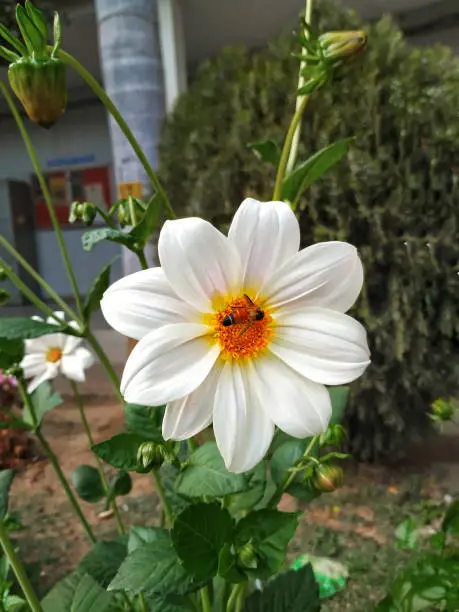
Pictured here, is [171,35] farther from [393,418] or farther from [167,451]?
[167,451]

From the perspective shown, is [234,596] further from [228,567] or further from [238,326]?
[238,326]

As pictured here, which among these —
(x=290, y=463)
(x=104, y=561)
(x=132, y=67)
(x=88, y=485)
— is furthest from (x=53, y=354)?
(x=132, y=67)

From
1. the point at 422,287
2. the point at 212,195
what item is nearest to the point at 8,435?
the point at 212,195

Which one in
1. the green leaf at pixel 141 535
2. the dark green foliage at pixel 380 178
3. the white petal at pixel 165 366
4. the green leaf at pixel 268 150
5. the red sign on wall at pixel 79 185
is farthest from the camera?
the red sign on wall at pixel 79 185

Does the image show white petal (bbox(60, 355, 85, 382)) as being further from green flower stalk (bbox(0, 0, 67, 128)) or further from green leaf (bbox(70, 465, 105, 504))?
green flower stalk (bbox(0, 0, 67, 128))

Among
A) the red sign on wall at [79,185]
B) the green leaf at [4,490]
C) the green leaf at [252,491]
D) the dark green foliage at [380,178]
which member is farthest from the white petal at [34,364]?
the red sign on wall at [79,185]

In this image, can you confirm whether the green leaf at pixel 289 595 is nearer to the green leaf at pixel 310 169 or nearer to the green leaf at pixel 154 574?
the green leaf at pixel 154 574

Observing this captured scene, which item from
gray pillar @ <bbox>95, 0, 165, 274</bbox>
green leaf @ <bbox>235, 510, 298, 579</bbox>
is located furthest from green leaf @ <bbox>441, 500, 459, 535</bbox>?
gray pillar @ <bbox>95, 0, 165, 274</bbox>

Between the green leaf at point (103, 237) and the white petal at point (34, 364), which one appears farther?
the white petal at point (34, 364)

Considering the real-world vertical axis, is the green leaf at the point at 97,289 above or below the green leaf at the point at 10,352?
above
